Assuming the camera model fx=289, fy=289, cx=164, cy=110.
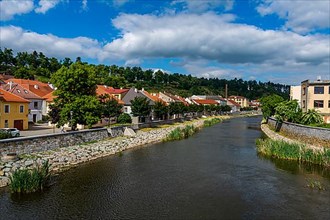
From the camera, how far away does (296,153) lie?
26.5 metres

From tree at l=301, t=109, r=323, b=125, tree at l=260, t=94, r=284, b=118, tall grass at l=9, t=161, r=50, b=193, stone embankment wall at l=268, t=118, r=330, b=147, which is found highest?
tree at l=260, t=94, r=284, b=118

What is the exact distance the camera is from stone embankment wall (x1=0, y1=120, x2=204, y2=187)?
20875 mm

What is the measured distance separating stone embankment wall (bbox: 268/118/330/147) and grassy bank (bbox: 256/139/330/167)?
3.30 m

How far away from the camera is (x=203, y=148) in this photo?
34.7m

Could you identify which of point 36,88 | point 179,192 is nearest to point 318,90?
point 179,192

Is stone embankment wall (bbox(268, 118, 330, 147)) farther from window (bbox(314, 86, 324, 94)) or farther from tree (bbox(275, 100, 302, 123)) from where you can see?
window (bbox(314, 86, 324, 94))

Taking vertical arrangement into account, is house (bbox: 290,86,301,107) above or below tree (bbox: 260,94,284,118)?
above

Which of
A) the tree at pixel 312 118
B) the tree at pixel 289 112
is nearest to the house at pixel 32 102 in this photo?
the tree at pixel 289 112

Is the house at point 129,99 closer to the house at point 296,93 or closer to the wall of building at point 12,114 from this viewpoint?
the wall of building at point 12,114

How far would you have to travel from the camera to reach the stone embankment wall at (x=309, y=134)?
96.1 ft

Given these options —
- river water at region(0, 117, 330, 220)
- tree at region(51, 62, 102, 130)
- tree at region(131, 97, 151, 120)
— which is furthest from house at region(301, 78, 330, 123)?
tree at region(51, 62, 102, 130)

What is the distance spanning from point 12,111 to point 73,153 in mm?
17120

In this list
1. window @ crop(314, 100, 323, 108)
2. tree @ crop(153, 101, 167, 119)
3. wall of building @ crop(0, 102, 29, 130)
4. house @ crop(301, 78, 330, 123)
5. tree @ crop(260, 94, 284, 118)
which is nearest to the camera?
wall of building @ crop(0, 102, 29, 130)

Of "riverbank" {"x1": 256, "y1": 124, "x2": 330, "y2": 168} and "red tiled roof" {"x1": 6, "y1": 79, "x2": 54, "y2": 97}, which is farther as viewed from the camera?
"red tiled roof" {"x1": 6, "y1": 79, "x2": 54, "y2": 97}
